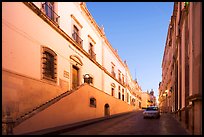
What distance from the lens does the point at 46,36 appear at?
16.0m

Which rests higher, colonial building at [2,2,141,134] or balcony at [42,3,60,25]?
balcony at [42,3,60,25]

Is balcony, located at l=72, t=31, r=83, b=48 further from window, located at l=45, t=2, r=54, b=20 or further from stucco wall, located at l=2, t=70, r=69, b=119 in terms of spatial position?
stucco wall, located at l=2, t=70, r=69, b=119

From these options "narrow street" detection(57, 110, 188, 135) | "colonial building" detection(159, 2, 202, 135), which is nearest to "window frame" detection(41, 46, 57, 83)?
"narrow street" detection(57, 110, 188, 135)

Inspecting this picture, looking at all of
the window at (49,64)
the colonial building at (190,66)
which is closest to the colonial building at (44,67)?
the window at (49,64)

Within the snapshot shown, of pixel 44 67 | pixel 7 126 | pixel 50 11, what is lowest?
pixel 7 126

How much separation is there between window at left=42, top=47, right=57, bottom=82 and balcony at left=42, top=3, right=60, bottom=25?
8.08 feet

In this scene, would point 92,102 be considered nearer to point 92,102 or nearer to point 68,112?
point 92,102

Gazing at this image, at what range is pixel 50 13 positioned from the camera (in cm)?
1767

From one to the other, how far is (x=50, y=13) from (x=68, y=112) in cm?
662

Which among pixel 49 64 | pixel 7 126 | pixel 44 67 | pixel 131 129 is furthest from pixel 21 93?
pixel 131 129

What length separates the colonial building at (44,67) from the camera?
38.7 ft


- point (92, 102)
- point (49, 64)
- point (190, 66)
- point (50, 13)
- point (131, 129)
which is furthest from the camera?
point (92, 102)

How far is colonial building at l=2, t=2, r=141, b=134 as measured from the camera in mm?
11789

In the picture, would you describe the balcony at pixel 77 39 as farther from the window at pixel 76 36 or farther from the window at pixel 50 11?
the window at pixel 50 11
